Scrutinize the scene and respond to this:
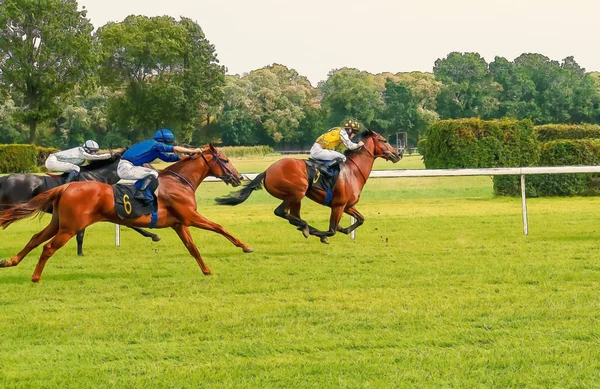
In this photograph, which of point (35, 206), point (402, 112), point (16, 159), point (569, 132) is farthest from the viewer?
point (402, 112)

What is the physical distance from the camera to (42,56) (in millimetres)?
47688

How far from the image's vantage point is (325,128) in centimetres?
7244

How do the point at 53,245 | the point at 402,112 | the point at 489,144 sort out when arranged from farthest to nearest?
the point at 402,112, the point at 489,144, the point at 53,245

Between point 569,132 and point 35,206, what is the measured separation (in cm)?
1927

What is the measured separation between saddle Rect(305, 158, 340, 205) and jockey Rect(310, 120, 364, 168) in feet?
0.26

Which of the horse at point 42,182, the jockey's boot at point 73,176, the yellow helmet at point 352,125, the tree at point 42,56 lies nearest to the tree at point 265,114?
the tree at point 42,56

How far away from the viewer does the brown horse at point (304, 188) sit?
9531 mm

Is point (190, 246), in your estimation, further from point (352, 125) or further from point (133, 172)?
point (352, 125)

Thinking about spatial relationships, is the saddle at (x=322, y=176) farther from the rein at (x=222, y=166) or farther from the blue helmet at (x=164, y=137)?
the blue helmet at (x=164, y=137)

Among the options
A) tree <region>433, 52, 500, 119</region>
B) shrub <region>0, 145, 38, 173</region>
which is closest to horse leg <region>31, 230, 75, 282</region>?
shrub <region>0, 145, 38, 173</region>

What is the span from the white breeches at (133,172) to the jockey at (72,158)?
198 centimetres

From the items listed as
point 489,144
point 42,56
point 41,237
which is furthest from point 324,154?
point 42,56

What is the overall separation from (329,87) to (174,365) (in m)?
72.7

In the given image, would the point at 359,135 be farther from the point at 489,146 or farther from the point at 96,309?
the point at 489,146
